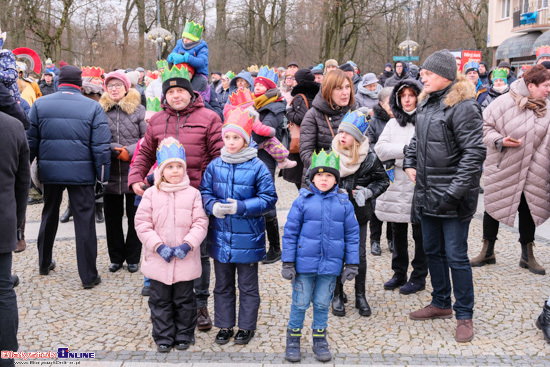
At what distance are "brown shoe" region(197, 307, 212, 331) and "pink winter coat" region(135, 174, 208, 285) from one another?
21.5 inches

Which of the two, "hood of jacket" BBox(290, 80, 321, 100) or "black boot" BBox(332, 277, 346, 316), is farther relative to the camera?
"hood of jacket" BBox(290, 80, 321, 100)

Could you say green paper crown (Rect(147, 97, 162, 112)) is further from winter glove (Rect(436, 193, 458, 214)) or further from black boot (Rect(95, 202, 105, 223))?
black boot (Rect(95, 202, 105, 223))

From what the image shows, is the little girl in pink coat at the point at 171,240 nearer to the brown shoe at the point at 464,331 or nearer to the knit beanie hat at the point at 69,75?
the knit beanie hat at the point at 69,75

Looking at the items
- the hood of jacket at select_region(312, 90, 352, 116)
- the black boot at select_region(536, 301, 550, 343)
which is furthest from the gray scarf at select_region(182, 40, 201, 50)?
the black boot at select_region(536, 301, 550, 343)

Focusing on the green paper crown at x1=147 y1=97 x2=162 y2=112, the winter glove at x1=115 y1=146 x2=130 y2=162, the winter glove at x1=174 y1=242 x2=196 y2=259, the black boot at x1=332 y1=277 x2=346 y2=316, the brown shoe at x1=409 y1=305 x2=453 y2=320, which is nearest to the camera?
the winter glove at x1=174 y1=242 x2=196 y2=259

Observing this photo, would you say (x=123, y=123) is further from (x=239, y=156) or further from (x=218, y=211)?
(x=218, y=211)

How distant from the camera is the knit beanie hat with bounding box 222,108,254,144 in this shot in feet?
13.4

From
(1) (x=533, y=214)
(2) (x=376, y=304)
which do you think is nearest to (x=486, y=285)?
(1) (x=533, y=214)

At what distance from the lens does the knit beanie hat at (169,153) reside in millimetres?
4051

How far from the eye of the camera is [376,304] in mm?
5039

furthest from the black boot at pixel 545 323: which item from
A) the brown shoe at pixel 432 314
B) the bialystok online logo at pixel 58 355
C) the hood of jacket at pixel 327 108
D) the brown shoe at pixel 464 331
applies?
the bialystok online logo at pixel 58 355

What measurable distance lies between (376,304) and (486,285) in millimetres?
1270

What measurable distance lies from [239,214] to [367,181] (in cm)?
131

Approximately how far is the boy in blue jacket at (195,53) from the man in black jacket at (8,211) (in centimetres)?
248
